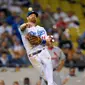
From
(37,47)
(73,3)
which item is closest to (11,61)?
(37,47)

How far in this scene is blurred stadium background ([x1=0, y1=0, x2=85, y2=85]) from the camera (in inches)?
466

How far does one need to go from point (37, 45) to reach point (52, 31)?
618 cm

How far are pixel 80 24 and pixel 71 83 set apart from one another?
233 inches

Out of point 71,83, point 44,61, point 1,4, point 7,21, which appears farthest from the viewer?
point 1,4

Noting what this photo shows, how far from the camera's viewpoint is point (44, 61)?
320 inches

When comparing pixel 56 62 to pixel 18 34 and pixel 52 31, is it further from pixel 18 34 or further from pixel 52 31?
pixel 52 31

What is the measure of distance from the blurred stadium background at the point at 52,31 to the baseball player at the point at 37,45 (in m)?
2.93

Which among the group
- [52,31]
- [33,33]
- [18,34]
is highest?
[33,33]

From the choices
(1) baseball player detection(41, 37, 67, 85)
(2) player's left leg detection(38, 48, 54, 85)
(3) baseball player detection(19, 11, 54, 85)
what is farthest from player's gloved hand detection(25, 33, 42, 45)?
(1) baseball player detection(41, 37, 67, 85)

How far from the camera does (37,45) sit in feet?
27.0

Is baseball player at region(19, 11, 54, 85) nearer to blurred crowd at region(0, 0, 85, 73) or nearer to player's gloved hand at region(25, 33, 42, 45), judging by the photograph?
player's gloved hand at region(25, 33, 42, 45)

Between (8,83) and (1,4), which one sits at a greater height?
(1,4)

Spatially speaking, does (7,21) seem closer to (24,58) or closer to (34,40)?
(24,58)

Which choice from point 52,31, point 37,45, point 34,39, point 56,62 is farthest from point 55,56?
point 52,31
